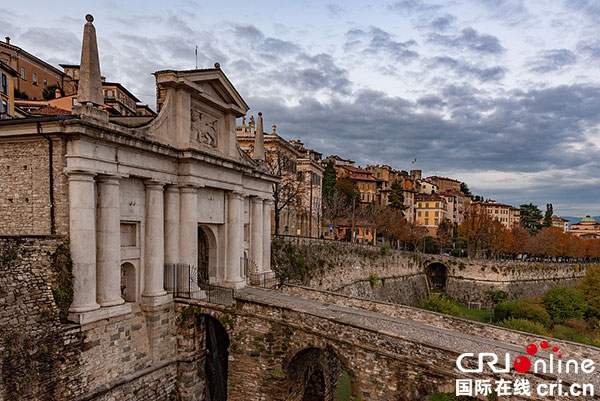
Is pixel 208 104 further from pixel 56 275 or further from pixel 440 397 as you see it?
pixel 440 397

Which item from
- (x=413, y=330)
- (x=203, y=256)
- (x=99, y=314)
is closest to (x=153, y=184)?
(x=99, y=314)

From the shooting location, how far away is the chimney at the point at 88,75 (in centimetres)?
1190

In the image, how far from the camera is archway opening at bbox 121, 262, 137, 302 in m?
14.4

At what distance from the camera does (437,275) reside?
180ft

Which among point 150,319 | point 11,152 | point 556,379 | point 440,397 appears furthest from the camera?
point 440,397

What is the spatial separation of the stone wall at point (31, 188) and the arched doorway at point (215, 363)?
7.55 meters

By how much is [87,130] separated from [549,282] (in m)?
62.6

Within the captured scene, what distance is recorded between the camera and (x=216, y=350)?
18016 millimetres

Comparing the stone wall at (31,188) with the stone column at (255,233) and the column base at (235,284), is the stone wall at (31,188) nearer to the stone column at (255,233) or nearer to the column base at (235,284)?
the column base at (235,284)

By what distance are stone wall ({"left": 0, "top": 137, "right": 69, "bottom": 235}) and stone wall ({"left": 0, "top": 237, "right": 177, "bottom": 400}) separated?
1.06 m

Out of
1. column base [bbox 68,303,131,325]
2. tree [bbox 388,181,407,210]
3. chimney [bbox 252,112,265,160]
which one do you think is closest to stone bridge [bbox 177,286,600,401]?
column base [bbox 68,303,131,325]

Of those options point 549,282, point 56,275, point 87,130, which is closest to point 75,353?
point 56,275

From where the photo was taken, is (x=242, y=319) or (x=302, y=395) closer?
(x=242, y=319)

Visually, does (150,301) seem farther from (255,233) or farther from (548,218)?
(548,218)
